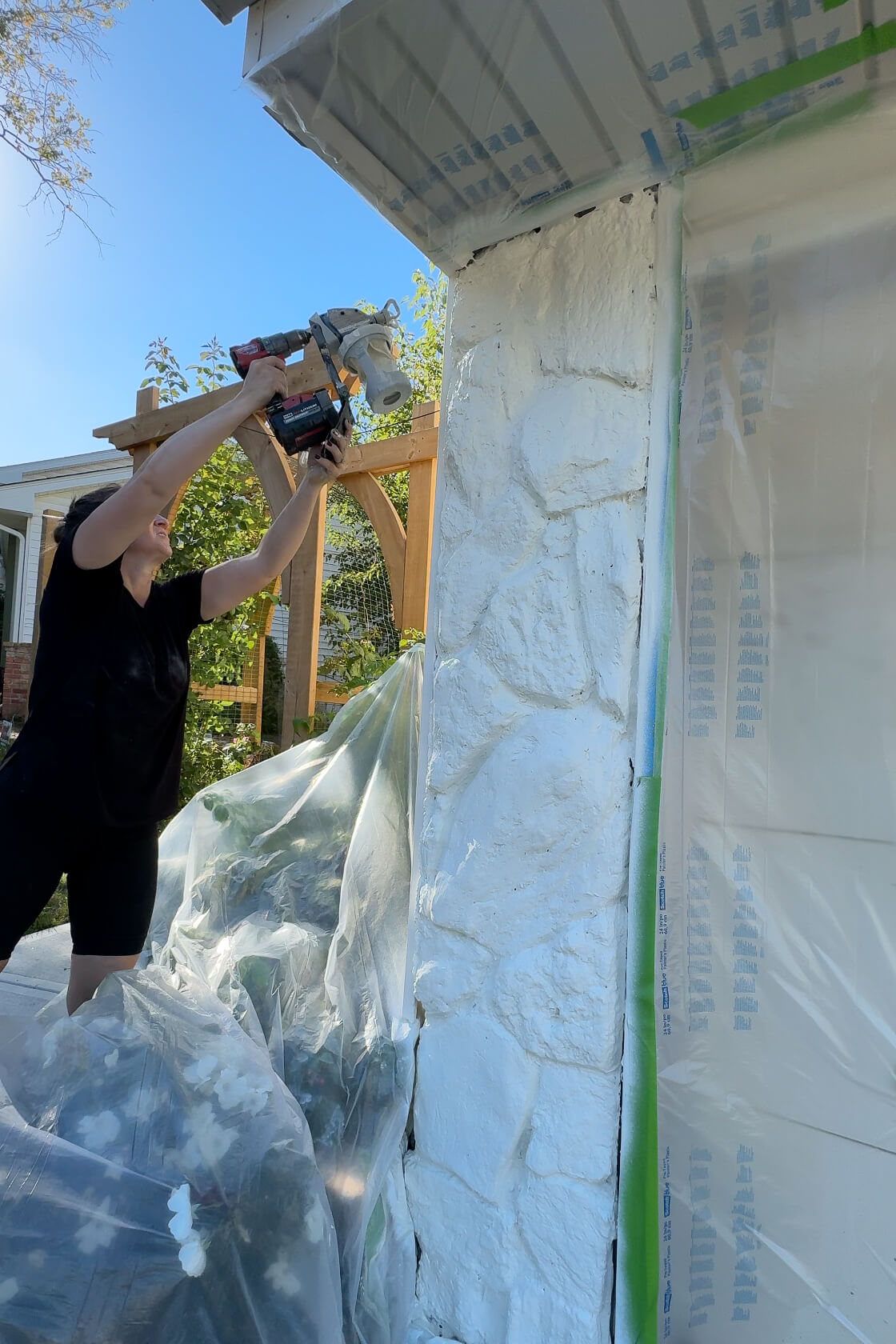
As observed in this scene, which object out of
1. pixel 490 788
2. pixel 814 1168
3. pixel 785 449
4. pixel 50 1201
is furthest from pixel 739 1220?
pixel 785 449

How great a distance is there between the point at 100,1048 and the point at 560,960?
743 millimetres

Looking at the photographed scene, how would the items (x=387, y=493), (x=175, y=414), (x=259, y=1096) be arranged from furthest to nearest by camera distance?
(x=387, y=493) → (x=175, y=414) → (x=259, y=1096)

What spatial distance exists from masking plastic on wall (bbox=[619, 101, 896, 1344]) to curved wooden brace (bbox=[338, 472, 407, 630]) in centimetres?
255

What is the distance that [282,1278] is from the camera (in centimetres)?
110

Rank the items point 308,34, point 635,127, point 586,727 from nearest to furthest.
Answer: point 308,34, point 635,127, point 586,727

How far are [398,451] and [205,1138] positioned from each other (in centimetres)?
309

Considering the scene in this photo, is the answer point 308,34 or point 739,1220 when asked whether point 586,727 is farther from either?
point 308,34

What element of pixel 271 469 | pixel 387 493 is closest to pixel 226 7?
pixel 271 469

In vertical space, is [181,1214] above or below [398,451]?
below

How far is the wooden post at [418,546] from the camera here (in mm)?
3564

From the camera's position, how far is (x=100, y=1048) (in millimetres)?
1264

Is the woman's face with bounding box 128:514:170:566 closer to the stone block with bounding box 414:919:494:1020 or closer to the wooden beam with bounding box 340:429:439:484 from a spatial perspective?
the stone block with bounding box 414:919:494:1020

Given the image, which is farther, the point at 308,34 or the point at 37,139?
the point at 37,139

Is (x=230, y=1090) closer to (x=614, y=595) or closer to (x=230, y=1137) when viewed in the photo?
(x=230, y=1137)
